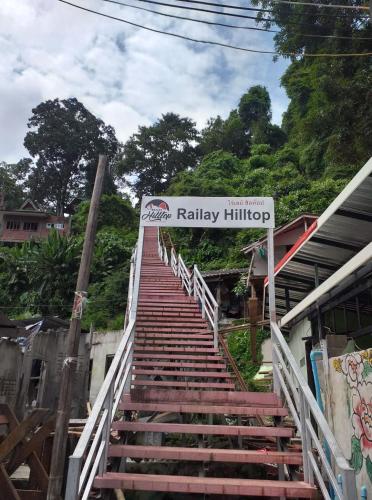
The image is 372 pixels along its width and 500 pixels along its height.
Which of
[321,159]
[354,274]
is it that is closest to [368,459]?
[354,274]

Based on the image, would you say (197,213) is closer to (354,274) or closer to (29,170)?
(354,274)

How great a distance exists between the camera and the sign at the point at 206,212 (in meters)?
6.61

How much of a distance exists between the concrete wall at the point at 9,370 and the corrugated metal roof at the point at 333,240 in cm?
825

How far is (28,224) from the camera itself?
39.7 meters

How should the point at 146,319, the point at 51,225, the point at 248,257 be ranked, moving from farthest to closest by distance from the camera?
the point at 51,225 < the point at 248,257 < the point at 146,319

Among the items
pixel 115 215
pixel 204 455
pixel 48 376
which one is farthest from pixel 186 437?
pixel 115 215

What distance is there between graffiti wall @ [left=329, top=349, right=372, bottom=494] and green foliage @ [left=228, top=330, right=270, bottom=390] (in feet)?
35.5

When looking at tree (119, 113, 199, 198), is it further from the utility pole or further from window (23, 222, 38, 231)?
the utility pole

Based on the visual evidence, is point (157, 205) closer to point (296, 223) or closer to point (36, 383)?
point (296, 223)

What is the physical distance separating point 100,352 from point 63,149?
33887mm

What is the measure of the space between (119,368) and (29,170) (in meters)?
48.0

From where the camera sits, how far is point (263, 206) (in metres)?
6.61

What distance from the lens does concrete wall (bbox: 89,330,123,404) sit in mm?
17672

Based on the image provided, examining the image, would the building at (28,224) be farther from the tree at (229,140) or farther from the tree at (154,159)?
the tree at (229,140)
